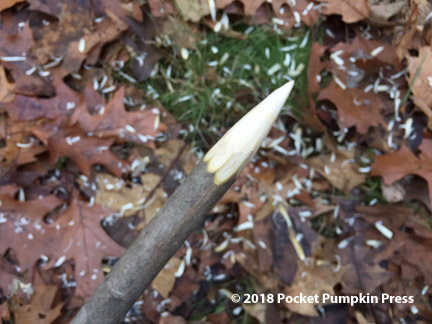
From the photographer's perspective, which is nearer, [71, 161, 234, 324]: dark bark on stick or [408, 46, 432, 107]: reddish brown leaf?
[71, 161, 234, 324]: dark bark on stick

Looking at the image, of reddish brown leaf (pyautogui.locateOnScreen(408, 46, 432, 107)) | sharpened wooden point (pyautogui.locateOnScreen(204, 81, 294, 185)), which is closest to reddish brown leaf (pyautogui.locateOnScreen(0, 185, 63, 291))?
sharpened wooden point (pyautogui.locateOnScreen(204, 81, 294, 185))

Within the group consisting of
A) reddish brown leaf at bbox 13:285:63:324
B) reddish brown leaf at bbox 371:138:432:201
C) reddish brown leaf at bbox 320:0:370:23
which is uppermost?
reddish brown leaf at bbox 320:0:370:23

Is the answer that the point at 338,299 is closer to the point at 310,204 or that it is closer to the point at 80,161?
the point at 310,204

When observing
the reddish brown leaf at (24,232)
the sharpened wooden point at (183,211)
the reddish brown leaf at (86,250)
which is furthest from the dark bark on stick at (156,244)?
the reddish brown leaf at (24,232)

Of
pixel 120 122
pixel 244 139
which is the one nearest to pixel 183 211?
pixel 244 139

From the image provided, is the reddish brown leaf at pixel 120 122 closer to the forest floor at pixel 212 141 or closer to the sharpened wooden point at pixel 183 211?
the forest floor at pixel 212 141

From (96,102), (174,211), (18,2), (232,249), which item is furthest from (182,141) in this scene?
(18,2)

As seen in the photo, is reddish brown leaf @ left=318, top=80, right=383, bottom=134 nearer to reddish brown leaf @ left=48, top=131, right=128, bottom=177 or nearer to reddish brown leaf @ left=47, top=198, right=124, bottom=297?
reddish brown leaf @ left=48, top=131, right=128, bottom=177
